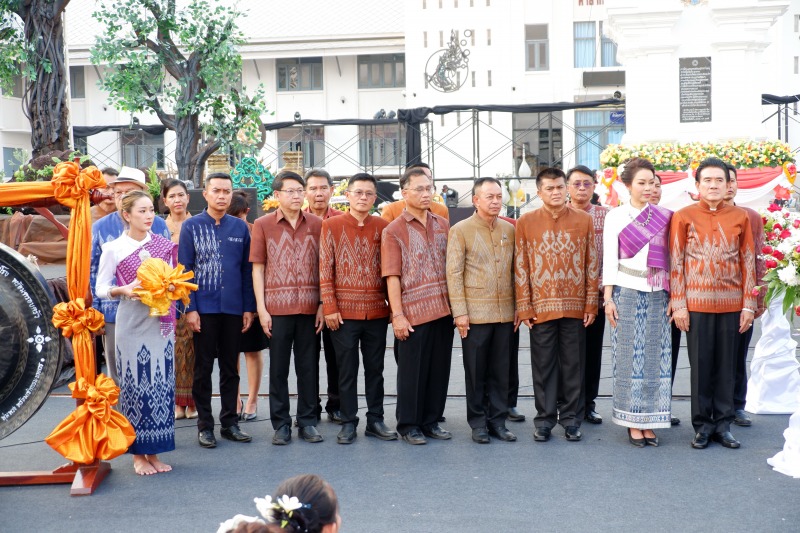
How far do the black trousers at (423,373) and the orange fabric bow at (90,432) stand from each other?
168 centimetres

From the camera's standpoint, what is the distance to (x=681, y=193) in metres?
11.1

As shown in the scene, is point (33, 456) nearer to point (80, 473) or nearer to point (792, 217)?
point (80, 473)

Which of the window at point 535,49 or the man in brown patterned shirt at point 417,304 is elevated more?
the window at point 535,49

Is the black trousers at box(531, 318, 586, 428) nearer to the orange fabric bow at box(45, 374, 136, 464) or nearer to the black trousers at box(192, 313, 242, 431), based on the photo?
the black trousers at box(192, 313, 242, 431)

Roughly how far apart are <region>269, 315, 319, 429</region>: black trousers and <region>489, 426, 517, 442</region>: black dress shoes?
3.61 ft

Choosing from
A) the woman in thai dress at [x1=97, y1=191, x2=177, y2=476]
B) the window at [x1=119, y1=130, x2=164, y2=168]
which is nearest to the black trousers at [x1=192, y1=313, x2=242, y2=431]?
the woman in thai dress at [x1=97, y1=191, x2=177, y2=476]

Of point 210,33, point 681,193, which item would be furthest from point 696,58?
point 210,33

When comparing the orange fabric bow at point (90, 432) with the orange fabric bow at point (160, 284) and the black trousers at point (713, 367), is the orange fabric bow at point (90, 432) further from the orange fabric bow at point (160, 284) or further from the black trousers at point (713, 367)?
the black trousers at point (713, 367)

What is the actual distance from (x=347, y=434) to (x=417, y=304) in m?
0.89

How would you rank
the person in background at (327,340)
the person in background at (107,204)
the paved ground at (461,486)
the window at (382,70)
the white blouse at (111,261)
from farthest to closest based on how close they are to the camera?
the window at (382,70) → the person in background at (107,204) → the person in background at (327,340) → the white blouse at (111,261) → the paved ground at (461,486)

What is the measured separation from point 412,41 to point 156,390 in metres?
27.1

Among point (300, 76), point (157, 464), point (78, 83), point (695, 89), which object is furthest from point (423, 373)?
point (78, 83)

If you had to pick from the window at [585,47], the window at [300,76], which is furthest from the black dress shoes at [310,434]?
the window at [300,76]

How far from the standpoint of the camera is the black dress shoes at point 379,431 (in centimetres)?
583
